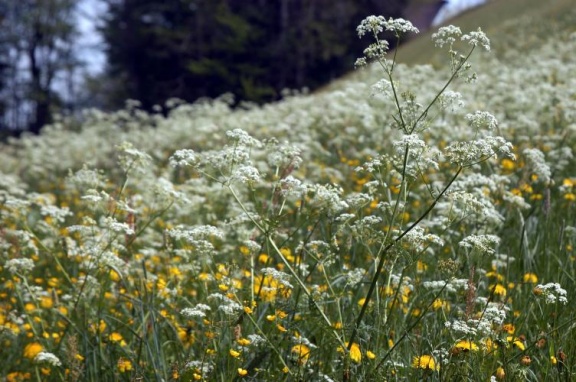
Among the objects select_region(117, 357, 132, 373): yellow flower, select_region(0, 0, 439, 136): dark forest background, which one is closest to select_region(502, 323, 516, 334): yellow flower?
select_region(117, 357, 132, 373): yellow flower

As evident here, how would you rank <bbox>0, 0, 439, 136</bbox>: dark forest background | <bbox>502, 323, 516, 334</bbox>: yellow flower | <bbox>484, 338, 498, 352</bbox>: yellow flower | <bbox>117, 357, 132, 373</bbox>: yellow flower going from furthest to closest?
1. <bbox>0, 0, 439, 136</bbox>: dark forest background
2. <bbox>117, 357, 132, 373</bbox>: yellow flower
3. <bbox>502, 323, 516, 334</bbox>: yellow flower
4. <bbox>484, 338, 498, 352</bbox>: yellow flower

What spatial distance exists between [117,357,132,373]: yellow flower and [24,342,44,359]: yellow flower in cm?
52

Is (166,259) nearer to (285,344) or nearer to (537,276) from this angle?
(285,344)

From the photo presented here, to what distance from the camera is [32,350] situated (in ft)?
12.6

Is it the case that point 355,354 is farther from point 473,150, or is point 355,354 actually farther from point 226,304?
point 473,150

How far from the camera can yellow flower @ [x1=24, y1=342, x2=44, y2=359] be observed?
3.84 m

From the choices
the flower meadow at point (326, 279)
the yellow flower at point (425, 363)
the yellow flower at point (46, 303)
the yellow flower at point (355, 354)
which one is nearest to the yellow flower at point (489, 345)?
the flower meadow at point (326, 279)

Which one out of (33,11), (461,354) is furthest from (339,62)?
(461,354)

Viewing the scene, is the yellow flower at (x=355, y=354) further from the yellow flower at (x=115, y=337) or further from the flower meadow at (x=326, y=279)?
the yellow flower at (x=115, y=337)

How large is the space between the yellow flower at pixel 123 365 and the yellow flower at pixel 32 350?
1.72ft

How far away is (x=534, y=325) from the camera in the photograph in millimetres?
3535

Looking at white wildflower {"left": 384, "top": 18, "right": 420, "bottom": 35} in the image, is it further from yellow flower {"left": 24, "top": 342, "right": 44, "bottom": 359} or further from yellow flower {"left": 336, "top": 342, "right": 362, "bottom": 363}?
yellow flower {"left": 24, "top": 342, "right": 44, "bottom": 359}

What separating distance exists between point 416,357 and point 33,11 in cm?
3186

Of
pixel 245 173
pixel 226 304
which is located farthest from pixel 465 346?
pixel 245 173
